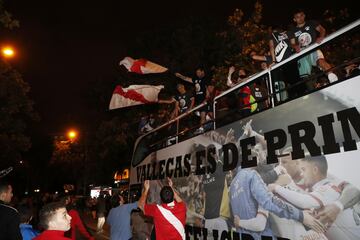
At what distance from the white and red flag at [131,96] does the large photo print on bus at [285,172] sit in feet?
16.4

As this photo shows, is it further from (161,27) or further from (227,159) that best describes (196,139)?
(161,27)

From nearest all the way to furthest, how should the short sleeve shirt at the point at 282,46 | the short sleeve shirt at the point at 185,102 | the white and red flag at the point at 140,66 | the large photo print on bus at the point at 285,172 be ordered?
the large photo print on bus at the point at 285,172
the short sleeve shirt at the point at 282,46
the short sleeve shirt at the point at 185,102
the white and red flag at the point at 140,66

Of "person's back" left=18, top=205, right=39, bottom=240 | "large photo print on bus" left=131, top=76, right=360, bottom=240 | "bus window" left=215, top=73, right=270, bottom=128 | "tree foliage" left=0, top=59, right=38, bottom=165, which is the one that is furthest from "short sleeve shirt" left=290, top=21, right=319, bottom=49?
"tree foliage" left=0, top=59, right=38, bottom=165

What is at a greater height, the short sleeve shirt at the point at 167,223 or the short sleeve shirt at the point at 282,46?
the short sleeve shirt at the point at 282,46

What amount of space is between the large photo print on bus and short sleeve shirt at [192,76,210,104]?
280 cm

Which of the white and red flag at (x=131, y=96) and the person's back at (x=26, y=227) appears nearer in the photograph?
the person's back at (x=26, y=227)

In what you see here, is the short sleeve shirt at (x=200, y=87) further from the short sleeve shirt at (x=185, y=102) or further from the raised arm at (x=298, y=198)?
the raised arm at (x=298, y=198)

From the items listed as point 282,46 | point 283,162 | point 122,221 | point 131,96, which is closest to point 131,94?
point 131,96

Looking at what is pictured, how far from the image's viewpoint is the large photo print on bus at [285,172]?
10.5ft

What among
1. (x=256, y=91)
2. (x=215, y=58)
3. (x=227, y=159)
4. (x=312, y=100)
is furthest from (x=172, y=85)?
(x=312, y=100)

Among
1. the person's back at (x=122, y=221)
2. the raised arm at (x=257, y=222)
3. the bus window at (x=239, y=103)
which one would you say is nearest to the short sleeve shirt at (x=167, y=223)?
the raised arm at (x=257, y=222)

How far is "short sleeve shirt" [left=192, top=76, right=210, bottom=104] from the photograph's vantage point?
8.34 meters

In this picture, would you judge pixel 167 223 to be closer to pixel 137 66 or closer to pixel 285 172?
pixel 285 172

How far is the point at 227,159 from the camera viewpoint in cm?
488
